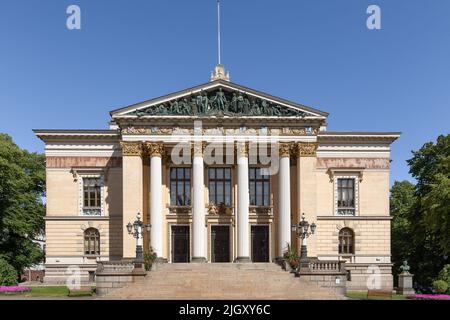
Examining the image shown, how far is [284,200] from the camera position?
150 feet

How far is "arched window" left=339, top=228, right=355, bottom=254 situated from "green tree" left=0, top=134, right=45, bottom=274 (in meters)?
28.8

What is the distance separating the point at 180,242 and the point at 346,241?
14.6m

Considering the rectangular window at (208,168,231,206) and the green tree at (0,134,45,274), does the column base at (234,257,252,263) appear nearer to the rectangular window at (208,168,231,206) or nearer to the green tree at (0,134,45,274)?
the rectangular window at (208,168,231,206)

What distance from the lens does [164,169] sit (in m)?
47.6

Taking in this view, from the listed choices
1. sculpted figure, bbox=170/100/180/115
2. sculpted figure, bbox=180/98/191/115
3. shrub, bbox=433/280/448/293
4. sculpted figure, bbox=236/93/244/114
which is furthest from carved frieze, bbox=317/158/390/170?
sculpted figure, bbox=170/100/180/115

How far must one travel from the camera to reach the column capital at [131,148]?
45.7 metres

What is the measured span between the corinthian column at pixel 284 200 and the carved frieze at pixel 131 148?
11692mm

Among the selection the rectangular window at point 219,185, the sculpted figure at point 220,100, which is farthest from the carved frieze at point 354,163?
the sculpted figure at point 220,100

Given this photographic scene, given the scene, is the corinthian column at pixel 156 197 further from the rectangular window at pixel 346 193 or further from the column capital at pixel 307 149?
the rectangular window at pixel 346 193

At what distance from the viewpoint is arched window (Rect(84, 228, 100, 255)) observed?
48.7 metres

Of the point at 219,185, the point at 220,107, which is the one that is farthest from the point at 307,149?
the point at 219,185

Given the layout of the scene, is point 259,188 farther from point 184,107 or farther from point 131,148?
point 131,148

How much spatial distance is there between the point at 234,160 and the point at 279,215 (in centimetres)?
603
